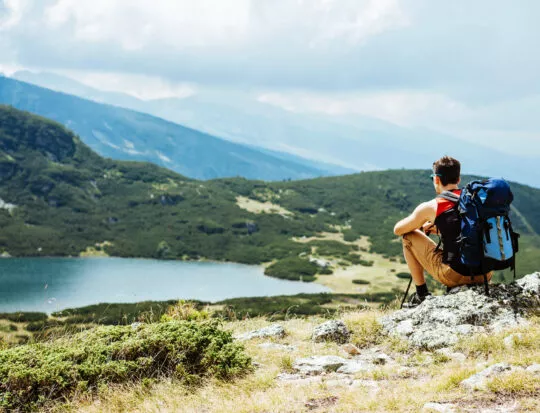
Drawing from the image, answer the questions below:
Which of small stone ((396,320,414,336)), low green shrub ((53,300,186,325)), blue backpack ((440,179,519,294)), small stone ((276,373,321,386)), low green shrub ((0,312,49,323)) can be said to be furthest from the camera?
low green shrub ((0,312,49,323))

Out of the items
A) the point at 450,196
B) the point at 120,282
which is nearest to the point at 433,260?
the point at 450,196

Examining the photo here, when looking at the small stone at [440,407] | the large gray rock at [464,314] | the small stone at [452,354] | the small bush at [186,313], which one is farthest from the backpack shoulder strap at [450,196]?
the small bush at [186,313]

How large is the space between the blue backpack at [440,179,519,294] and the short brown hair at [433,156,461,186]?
1.97ft

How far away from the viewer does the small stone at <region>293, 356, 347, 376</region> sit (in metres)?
7.42

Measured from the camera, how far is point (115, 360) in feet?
23.9

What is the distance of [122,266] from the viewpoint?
151 m

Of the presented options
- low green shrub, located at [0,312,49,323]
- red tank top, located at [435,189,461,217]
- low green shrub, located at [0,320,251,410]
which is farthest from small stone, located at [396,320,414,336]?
low green shrub, located at [0,312,49,323]

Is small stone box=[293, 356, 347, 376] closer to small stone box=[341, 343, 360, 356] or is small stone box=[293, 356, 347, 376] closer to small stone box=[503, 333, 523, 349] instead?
small stone box=[341, 343, 360, 356]

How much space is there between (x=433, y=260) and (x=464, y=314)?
1138 mm

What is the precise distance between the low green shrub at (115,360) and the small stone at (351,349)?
1841 millimetres

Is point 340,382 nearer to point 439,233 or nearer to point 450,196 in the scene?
point 439,233

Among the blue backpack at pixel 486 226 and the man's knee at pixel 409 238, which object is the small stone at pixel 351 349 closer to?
the man's knee at pixel 409 238

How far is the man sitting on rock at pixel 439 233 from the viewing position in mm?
8586

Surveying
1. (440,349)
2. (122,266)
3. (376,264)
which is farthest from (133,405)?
(376,264)
